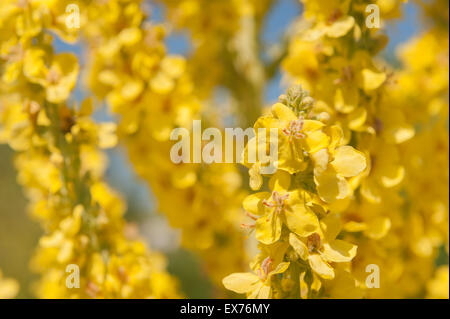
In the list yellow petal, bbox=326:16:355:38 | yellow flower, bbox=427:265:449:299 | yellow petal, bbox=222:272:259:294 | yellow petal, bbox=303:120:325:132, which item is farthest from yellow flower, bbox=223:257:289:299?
yellow flower, bbox=427:265:449:299

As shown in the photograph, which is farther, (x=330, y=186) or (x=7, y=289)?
(x=7, y=289)

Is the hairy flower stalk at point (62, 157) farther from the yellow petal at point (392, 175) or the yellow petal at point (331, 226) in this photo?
the yellow petal at point (392, 175)

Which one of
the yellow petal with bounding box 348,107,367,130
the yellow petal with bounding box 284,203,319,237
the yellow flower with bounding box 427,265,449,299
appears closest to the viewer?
the yellow petal with bounding box 284,203,319,237

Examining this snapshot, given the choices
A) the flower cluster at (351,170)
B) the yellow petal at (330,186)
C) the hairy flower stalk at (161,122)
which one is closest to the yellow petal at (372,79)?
the flower cluster at (351,170)

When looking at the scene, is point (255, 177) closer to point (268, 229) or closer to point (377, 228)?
point (268, 229)

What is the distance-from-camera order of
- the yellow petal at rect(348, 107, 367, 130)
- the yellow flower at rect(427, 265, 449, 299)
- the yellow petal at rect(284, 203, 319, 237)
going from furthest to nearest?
the yellow flower at rect(427, 265, 449, 299), the yellow petal at rect(348, 107, 367, 130), the yellow petal at rect(284, 203, 319, 237)

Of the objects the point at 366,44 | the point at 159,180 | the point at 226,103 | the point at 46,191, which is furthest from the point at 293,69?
the point at 226,103

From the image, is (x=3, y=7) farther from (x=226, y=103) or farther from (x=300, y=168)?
(x=226, y=103)

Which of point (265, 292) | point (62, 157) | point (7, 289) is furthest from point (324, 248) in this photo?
point (7, 289)

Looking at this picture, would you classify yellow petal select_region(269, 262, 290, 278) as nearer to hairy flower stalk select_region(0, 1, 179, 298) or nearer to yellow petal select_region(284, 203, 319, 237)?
yellow petal select_region(284, 203, 319, 237)
